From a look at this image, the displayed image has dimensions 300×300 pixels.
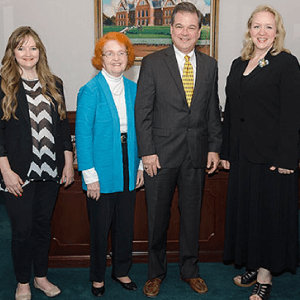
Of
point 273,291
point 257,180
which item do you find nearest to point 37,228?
point 257,180

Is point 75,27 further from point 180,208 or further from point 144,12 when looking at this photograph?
point 180,208

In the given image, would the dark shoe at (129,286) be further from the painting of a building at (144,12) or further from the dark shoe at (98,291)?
the painting of a building at (144,12)

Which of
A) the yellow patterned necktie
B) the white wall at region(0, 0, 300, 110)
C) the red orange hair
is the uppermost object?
the white wall at region(0, 0, 300, 110)

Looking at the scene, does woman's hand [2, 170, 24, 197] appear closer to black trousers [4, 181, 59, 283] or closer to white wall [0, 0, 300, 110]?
black trousers [4, 181, 59, 283]

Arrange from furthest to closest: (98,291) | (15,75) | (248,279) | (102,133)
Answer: (248,279) → (98,291) → (102,133) → (15,75)

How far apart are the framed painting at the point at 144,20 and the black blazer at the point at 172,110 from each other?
187 cm

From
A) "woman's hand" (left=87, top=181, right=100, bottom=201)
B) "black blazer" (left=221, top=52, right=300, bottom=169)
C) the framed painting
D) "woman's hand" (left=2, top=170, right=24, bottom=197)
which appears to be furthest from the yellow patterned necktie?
the framed painting

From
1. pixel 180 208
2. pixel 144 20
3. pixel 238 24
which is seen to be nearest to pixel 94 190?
pixel 180 208

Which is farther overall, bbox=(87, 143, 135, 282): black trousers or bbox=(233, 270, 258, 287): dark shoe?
bbox=(233, 270, 258, 287): dark shoe

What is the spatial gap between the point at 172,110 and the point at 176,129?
0.12 metres

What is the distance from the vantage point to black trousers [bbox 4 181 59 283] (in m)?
2.39

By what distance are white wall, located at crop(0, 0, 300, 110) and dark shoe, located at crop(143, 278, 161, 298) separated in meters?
2.42

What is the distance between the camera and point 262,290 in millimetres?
2621

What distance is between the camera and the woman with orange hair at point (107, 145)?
7.78 ft
